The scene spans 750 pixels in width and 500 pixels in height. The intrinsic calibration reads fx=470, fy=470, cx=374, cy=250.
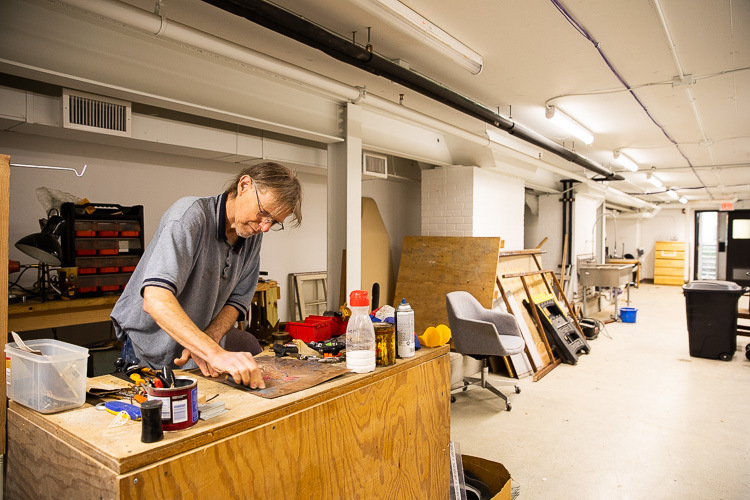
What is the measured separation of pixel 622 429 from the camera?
3.37m

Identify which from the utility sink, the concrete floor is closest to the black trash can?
the concrete floor

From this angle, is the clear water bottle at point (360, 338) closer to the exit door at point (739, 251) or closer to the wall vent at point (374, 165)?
the wall vent at point (374, 165)

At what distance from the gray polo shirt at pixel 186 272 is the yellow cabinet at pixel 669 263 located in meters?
14.8

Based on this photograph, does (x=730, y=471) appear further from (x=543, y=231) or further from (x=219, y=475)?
(x=543, y=231)

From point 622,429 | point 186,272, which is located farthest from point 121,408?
point 622,429

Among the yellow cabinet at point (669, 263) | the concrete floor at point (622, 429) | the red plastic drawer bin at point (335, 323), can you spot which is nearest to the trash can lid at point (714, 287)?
the concrete floor at point (622, 429)

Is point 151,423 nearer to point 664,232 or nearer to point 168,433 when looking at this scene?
point 168,433

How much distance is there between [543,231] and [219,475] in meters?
8.20

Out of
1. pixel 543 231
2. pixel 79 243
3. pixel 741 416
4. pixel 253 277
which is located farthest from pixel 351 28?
pixel 543 231

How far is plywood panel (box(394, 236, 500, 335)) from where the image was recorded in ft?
16.2

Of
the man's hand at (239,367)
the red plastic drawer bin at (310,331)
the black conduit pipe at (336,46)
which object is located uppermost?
the black conduit pipe at (336,46)

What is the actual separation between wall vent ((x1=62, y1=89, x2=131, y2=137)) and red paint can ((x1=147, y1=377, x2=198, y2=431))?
7.30 ft

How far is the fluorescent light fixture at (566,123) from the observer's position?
14.5 ft

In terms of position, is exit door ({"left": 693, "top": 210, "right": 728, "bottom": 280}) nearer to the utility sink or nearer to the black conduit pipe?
the utility sink
